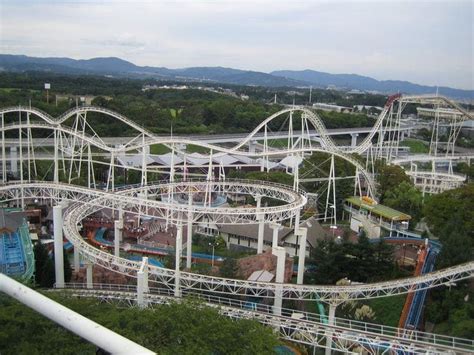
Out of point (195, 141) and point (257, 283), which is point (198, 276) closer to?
point (257, 283)

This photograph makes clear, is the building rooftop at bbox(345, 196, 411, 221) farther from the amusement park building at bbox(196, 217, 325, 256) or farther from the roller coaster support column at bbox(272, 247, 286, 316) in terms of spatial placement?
the roller coaster support column at bbox(272, 247, 286, 316)

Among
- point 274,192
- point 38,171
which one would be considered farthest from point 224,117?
point 274,192

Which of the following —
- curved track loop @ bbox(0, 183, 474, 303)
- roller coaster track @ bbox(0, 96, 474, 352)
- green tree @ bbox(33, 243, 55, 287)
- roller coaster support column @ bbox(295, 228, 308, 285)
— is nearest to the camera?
roller coaster track @ bbox(0, 96, 474, 352)

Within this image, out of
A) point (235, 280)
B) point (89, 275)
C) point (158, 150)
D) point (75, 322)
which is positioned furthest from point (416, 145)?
point (75, 322)

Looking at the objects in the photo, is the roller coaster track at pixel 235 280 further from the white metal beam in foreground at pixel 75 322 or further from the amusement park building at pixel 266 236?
the white metal beam in foreground at pixel 75 322

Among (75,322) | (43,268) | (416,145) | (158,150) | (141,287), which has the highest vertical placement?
(75,322)

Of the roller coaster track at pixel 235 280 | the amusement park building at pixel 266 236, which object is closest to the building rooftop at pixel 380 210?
the amusement park building at pixel 266 236

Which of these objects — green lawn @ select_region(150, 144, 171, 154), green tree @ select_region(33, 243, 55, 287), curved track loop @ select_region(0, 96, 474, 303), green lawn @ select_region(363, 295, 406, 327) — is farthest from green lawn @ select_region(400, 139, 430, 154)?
green tree @ select_region(33, 243, 55, 287)

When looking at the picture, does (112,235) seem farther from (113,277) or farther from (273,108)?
(273,108)

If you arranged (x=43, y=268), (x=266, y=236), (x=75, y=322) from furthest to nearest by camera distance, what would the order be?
(x=266, y=236) → (x=43, y=268) → (x=75, y=322)

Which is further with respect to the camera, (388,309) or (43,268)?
(388,309)
